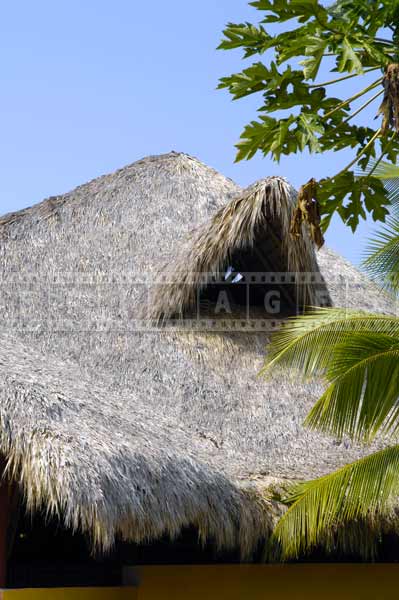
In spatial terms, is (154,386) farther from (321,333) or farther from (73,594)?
(73,594)

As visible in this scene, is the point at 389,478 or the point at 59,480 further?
the point at 389,478

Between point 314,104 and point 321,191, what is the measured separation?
400 mm

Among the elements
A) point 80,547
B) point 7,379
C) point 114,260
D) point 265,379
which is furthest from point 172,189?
point 7,379

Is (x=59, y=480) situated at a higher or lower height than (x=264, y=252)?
lower

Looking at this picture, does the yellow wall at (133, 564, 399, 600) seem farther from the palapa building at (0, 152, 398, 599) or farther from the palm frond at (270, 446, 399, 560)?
the palm frond at (270, 446, 399, 560)

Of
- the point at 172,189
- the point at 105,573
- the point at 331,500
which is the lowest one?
the point at 105,573

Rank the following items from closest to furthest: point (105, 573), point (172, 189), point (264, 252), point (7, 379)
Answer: point (7, 379)
point (105, 573)
point (264, 252)
point (172, 189)

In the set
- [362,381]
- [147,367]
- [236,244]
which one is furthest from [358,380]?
[236,244]

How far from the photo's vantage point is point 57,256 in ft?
26.6

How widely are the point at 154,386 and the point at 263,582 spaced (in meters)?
1.40

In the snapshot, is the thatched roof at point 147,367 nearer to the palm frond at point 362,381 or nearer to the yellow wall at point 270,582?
the palm frond at point 362,381

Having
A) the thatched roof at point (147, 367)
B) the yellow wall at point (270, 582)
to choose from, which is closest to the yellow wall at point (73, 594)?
the yellow wall at point (270, 582)

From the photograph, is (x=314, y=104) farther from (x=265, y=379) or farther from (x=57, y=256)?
(x=57, y=256)

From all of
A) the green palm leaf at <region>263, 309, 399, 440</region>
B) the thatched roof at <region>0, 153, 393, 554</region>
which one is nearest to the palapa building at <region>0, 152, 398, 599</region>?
the thatched roof at <region>0, 153, 393, 554</region>
